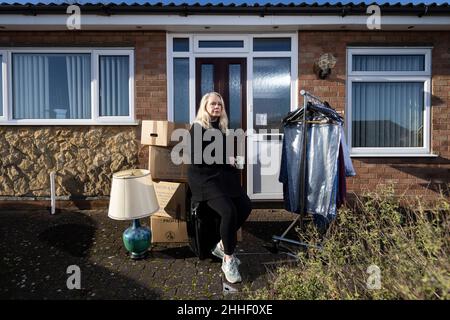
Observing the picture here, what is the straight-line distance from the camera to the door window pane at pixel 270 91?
534 centimetres

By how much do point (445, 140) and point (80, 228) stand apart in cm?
595

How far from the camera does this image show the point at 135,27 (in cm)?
500

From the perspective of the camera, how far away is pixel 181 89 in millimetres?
5387

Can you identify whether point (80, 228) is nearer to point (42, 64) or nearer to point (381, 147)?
point (42, 64)

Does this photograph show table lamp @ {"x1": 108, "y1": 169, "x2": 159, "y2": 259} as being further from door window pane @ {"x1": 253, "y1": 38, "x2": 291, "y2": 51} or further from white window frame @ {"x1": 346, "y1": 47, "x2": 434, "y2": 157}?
white window frame @ {"x1": 346, "y1": 47, "x2": 434, "y2": 157}

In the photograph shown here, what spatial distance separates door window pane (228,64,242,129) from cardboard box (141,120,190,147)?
173 cm

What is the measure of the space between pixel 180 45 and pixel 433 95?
14.2ft

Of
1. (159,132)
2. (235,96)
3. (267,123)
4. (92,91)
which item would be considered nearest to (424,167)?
(267,123)

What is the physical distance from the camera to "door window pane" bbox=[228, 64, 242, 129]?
17.5 ft

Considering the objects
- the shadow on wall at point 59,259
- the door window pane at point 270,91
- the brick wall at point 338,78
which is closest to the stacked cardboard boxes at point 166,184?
the shadow on wall at point 59,259

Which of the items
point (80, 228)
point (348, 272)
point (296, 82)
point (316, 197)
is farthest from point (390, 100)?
point (80, 228)

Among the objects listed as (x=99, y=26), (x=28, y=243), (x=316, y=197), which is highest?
(x=99, y=26)

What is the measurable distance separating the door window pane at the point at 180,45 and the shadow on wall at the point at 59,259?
306 centimetres

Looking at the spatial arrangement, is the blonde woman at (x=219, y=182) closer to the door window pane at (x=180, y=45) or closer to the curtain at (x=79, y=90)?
the door window pane at (x=180, y=45)
